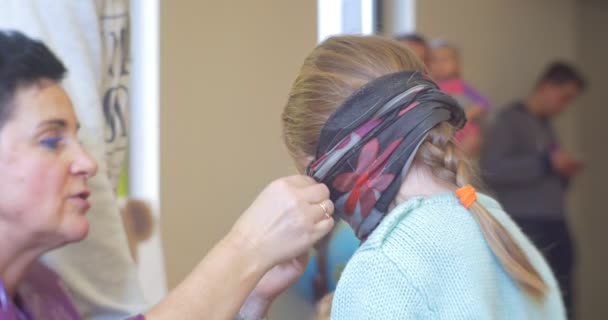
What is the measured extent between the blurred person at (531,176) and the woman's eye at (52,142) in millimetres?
2180

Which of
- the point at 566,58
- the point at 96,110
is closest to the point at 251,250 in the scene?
the point at 96,110

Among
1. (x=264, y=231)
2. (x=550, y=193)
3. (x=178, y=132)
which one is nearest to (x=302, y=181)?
(x=264, y=231)

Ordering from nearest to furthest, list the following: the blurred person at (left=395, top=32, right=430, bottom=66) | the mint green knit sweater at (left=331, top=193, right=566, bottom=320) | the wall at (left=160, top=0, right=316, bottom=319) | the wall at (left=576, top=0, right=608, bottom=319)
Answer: the mint green knit sweater at (left=331, top=193, right=566, bottom=320) → the wall at (left=160, top=0, right=316, bottom=319) → the blurred person at (left=395, top=32, right=430, bottom=66) → the wall at (left=576, top=0, right=608, bottom=319)

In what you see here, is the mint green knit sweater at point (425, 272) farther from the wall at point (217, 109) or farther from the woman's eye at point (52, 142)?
the wall at point (217, 109)

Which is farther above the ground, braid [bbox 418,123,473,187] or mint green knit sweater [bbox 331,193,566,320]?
braid [bbox 418,123,473,187]

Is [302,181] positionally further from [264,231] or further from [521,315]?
[521,315]

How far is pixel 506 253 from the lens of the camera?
913 mm

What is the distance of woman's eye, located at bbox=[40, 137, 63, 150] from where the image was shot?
0.99 meters

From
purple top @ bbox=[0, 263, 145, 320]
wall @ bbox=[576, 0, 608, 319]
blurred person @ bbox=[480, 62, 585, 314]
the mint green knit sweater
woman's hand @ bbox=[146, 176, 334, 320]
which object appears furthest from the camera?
wall @ bbox=[576, 0, 608, 319]

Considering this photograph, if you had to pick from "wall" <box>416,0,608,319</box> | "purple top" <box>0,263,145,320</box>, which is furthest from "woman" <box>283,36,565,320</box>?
"wall" <box>416,0,608,319</box>

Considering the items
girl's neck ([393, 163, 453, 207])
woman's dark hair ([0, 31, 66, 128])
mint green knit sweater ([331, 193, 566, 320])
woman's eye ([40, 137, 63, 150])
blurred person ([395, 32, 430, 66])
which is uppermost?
woman's dark hair ([0, 31, 66, 128])

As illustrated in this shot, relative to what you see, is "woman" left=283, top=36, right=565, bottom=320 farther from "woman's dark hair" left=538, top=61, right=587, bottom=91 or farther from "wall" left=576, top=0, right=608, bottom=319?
"wall" left=576, top=0, right=608, bottom=319

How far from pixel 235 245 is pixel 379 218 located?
19 cm

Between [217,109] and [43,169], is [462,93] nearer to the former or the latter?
[217,109]
